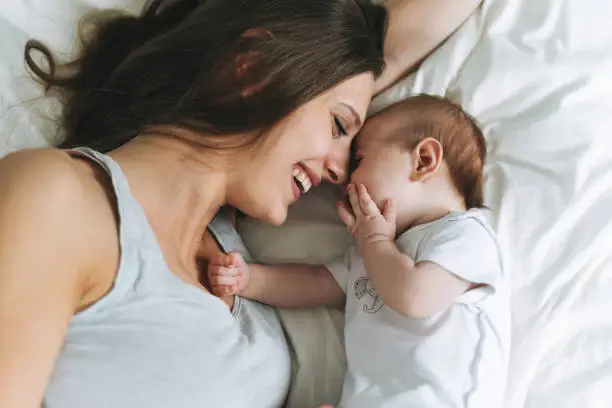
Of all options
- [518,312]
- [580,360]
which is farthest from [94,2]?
[580,360]

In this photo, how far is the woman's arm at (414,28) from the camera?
4.38ft

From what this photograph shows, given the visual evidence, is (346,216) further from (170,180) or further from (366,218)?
(170,180)

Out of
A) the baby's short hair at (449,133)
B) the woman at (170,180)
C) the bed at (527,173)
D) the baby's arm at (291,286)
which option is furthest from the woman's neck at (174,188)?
the baby's short hair at (449,133)

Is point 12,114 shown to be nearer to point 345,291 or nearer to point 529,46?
point 345,291

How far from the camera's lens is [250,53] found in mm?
1099

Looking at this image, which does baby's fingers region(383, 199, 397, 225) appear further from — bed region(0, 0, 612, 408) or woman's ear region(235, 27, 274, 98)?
woman's ear region(235, 27, 274, 98)

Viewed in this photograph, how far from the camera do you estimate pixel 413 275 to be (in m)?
1.08

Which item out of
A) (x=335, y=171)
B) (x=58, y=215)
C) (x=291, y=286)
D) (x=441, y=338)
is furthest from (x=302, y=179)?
(x=58, y=215)

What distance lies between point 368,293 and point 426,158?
24cm

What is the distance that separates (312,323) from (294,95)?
0.38 m

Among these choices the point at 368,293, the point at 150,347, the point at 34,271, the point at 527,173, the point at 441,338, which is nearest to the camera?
the point at 34,271

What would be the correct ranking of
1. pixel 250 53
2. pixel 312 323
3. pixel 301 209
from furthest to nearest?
pixel 301 209, pixel 312 323, pixel 250 53

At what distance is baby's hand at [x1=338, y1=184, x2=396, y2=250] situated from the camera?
1169mm

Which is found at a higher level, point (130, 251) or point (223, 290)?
point (130, 251)
